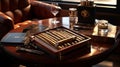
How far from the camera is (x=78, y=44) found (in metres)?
1.37

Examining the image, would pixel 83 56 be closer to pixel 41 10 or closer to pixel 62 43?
pixel 62 43

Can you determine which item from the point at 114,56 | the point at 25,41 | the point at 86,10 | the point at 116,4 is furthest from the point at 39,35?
the point at 116,4

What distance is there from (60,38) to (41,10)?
1539 mm

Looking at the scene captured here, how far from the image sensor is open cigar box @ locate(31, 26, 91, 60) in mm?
1316

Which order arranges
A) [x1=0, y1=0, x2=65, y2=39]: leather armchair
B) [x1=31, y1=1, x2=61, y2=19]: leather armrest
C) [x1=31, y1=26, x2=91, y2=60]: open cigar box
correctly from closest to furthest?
[x1=31, y1=26, x2=91, y2=60]: open cigar box → [x1=0, y1=0, x2=65, y2=39]: leather armchair → [x1=31, y1=1, x2=61, y2=19]: leather armrest

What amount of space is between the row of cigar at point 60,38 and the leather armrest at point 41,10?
1.26 metres

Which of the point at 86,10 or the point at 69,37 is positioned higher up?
the point at 86,10

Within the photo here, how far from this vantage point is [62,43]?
138 cm

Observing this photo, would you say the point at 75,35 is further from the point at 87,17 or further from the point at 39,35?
the point at 87,17

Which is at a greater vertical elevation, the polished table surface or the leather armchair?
the leather armchair

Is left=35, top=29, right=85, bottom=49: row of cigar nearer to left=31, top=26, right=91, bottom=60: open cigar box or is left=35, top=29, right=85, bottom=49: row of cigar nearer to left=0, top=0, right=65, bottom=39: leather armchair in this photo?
left=31, top=26, right=91, bottom=60: open cigar box

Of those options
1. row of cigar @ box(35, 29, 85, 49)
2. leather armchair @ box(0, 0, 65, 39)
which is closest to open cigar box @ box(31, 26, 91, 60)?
row of cigar @ box(35, 29, 85, 49)

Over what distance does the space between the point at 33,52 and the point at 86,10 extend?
73 cm

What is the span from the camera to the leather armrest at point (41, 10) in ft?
9.30
